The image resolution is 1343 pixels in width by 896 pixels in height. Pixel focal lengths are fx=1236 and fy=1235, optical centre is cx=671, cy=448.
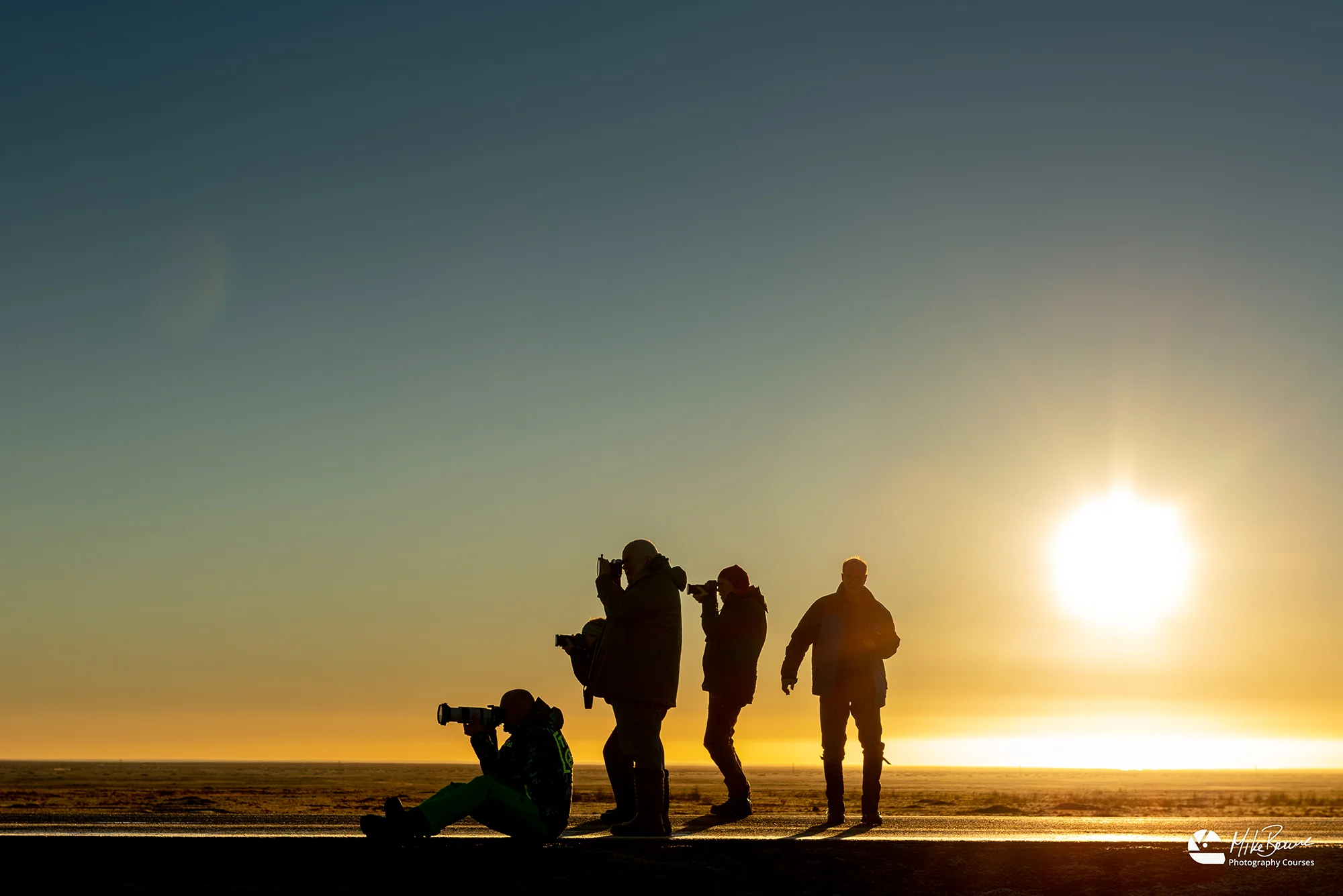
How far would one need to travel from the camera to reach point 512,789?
7.29 metres

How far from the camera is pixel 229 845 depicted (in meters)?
6.56

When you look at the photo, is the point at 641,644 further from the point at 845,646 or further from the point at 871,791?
the point at 871,791

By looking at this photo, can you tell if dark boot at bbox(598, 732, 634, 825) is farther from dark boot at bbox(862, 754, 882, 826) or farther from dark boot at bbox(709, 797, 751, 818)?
dark boot at bbox(862, 754, 882, 826)

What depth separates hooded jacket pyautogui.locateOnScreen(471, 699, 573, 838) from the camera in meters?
7.48

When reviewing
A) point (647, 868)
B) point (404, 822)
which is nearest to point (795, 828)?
point (647, 868)

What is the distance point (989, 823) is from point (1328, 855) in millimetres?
4219

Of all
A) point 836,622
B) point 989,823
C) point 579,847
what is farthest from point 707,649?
point 579,847

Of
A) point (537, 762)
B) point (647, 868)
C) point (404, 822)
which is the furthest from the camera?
point (537, 762)

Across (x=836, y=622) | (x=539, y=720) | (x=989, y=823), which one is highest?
(x=836, y=622)

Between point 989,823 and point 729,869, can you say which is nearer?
point 729,869

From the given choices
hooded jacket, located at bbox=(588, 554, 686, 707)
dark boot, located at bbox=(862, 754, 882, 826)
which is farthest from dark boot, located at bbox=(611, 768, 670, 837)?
Answer: dark boot, located at bbox=(862, 754, 882, 826)

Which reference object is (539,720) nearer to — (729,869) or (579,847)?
(579,847)

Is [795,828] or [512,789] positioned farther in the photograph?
[795,828]

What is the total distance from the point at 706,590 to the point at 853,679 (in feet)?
5.57
